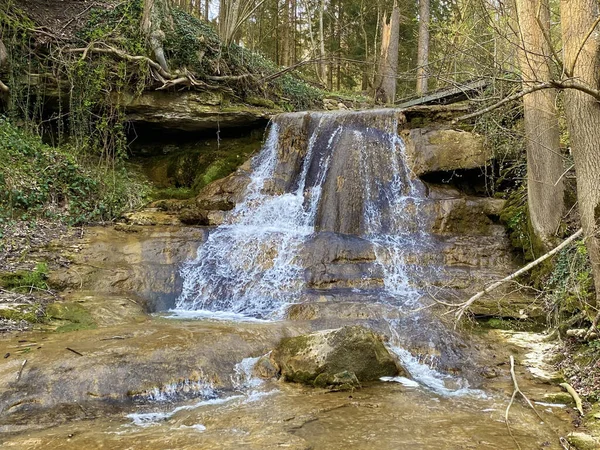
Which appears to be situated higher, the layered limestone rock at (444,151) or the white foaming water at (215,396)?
the layered limestone rock at (444,151)

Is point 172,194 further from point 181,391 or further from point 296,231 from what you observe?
point 181,391

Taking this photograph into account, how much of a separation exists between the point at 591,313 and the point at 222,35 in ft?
34.2

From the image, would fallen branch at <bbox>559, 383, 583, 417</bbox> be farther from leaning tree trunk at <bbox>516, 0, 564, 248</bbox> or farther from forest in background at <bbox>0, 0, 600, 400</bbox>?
leaning tree trunk at <bbox>516, 0, 564, 248</bbox>

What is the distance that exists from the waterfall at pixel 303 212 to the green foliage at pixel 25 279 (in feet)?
6.60

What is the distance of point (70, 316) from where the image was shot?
5.99 m

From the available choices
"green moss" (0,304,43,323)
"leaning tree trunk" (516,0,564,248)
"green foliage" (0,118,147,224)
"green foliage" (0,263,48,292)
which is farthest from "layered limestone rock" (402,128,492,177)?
"green moss" (0,304,43,323)

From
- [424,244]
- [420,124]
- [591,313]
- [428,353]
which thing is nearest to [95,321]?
[428,353]

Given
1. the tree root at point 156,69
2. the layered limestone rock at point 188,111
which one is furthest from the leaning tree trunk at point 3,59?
the layered limestone rock at point 188,111

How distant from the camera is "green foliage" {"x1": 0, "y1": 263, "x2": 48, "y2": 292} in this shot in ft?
20.7

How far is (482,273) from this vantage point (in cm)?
732

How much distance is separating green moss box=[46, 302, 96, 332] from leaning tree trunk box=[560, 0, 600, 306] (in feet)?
19.3

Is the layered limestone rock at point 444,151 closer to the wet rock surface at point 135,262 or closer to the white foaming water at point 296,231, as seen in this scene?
the white foaming water at point 296,231

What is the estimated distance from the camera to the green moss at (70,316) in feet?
18.9

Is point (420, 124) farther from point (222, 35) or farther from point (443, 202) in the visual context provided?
point (222, 35)
